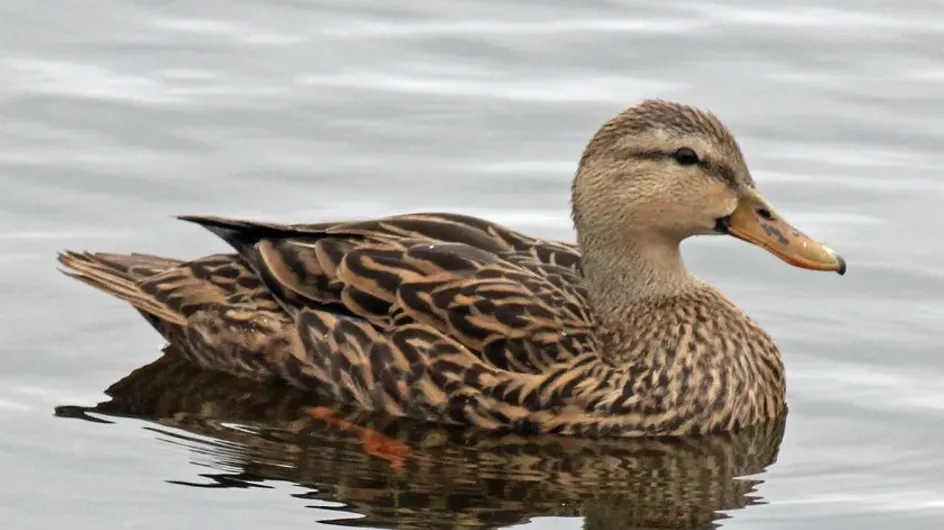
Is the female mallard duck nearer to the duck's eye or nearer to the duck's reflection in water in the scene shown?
the duck's eye

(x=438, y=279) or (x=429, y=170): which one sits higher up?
(x=429, y=170)

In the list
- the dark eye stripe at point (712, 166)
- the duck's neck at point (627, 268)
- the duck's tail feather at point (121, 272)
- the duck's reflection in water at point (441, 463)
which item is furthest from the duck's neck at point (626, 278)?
the duck's tail feather at point (121, 272)

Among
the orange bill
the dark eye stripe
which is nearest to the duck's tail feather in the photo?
the dark eye stripe

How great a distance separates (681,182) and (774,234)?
1.70 feet

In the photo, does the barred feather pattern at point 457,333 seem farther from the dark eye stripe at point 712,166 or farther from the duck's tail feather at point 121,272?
the dark eye stripe at point 712,166

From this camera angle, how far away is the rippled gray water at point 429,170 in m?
10.4

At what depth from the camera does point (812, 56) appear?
49.5 feet

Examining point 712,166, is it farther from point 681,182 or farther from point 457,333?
point 457,333

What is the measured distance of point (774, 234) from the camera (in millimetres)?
10930

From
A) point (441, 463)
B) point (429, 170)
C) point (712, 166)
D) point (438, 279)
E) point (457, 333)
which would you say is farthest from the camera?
point (429, 170)

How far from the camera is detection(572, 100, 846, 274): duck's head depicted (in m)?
10.9

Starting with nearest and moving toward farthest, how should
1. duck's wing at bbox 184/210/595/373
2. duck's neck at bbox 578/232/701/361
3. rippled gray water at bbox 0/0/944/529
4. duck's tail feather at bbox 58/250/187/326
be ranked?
rippled gray water at bbox 0/0/944/529
duck's wing at bbox 184/210/595/373
duck's neck at bbox 578/232/701/361
duck's tail feather at bbox 58/250/187/326

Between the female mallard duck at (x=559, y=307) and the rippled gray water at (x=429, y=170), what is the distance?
401 millimetres

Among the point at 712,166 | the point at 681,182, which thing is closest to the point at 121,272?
the point at 681,182
